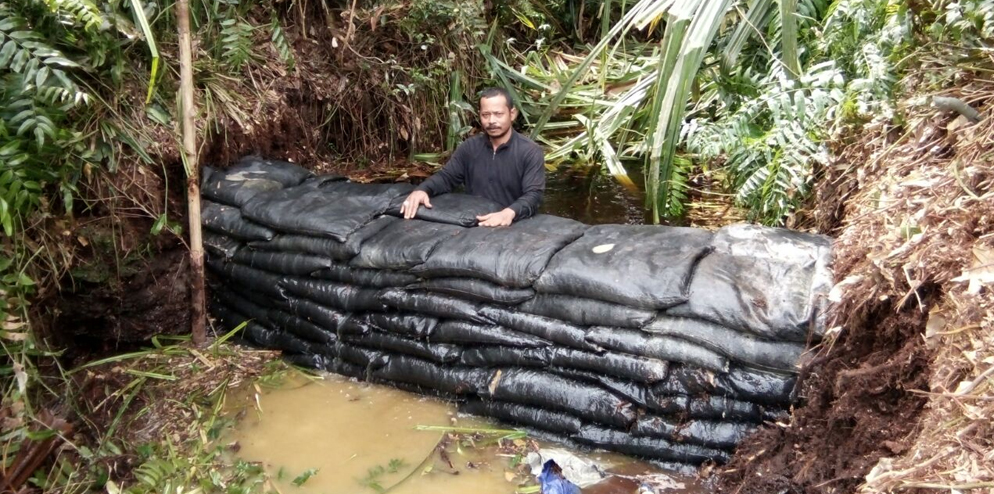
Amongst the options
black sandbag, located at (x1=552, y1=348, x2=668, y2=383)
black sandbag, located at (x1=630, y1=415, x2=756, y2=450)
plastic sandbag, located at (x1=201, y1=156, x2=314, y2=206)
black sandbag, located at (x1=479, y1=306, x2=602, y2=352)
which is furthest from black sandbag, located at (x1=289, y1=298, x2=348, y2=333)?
black sandbag, located at (x1=630, y1=415, x2=756, y2=450)

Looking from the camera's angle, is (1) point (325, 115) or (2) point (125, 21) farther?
(1) point (325, 115)

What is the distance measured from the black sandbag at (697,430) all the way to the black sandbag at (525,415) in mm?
246

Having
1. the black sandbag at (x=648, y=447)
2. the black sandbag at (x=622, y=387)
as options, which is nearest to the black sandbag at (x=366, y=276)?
the black sandbag at (x=622, y=387)

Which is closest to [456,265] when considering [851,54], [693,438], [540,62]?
[693,438]

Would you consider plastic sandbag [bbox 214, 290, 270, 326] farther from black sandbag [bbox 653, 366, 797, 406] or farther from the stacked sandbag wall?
black sandbag [bbox 653, 366, 797, 406]

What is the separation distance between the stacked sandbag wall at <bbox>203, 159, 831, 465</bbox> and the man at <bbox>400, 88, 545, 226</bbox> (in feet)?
0.93

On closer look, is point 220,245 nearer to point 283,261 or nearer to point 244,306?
point 244,306

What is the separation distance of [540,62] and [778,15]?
9.50ft

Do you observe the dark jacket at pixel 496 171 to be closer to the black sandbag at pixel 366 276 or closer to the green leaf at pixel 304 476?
the black sandbag at pixel 366 276

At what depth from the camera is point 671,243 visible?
268 cm

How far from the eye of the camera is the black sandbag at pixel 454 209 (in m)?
3.14

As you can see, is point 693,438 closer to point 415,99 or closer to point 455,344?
point 455,344

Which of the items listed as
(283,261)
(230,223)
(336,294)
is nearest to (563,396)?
(336,294)

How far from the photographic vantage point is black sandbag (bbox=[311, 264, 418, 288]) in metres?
2.97
